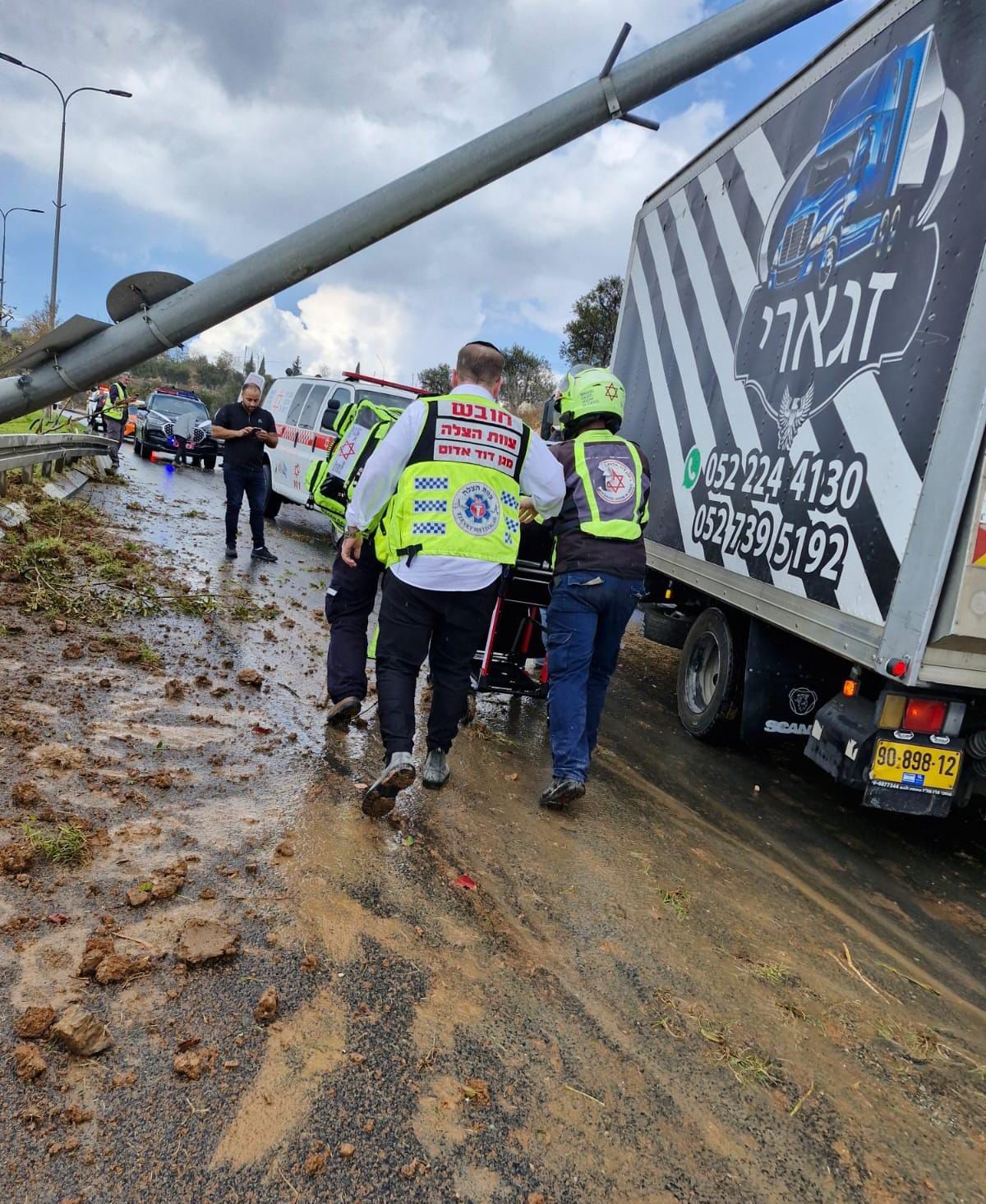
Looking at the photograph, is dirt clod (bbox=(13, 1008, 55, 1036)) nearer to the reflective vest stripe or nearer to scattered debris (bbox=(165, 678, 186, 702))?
scattered debris (bbox=(165, 678, 186, 702))

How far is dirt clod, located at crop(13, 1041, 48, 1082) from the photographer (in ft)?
6.26

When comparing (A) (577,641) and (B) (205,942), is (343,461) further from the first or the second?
(B) (205,942)

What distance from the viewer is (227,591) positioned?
700cm

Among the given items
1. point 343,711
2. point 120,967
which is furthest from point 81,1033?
point 343,711

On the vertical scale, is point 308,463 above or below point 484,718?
Result: above

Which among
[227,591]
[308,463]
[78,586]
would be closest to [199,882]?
[78,586]

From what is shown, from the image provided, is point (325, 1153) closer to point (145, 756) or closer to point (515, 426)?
point (145, 756)

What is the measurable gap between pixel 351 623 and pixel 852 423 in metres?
2.77

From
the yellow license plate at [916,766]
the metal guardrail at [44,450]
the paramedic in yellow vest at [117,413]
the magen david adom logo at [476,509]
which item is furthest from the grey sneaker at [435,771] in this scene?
the paramedic in yellow vest at [117,413]

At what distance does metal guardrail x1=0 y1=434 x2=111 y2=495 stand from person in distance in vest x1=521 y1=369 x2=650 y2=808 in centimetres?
666

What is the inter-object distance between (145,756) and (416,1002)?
191 cm

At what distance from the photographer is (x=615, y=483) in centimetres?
418

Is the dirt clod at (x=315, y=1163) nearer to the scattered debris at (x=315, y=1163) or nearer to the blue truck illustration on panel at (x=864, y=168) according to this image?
the scattered debris at (x=315, y=1163)

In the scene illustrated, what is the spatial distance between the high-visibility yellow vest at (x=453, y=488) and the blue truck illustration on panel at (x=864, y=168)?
2.09 metres
